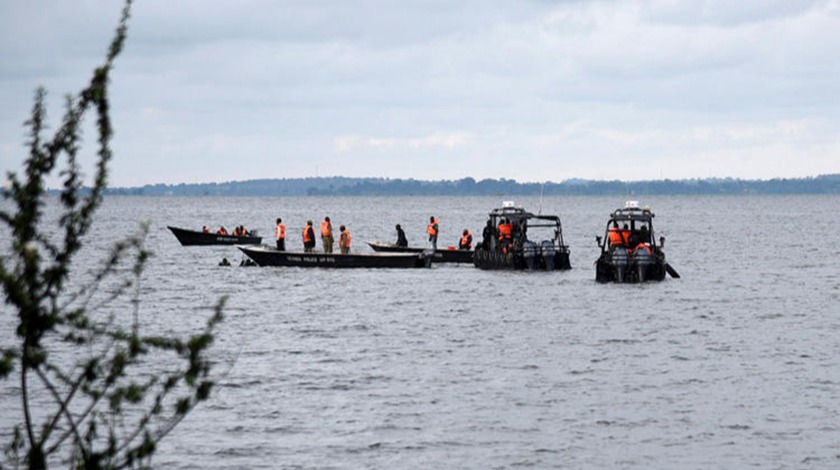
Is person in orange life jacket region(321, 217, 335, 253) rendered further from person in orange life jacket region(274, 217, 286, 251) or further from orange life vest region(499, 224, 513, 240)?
orange life vest region(499, 224, 513, 240)

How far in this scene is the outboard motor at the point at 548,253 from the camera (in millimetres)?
54109

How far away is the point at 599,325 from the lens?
36906 mm

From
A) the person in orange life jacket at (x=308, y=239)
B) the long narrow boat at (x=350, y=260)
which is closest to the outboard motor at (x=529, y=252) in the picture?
the long narrow boat at (x=350, y=260)

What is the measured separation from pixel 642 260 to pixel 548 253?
6.40 metres

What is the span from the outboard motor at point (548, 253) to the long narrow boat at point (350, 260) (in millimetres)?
4990

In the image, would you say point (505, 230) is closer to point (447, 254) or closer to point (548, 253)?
point (548, 253)

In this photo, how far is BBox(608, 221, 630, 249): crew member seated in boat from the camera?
4756cm

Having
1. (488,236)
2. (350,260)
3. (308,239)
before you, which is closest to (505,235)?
(488,236)

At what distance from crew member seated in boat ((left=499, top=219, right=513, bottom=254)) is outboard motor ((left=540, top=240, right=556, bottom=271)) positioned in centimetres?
140

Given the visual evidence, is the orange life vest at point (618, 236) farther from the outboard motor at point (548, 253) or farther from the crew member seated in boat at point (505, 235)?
the outboard motor at point (548, 253)

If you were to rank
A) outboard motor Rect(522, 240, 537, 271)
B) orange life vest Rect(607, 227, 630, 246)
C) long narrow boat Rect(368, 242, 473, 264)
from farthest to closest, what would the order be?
1. long narrow boat Rect(368, 242, 473, 264)
2. outboard motor Rect(522, 240, 537, 271)
3. orange life vest Rect(607, 227, 630, 246)

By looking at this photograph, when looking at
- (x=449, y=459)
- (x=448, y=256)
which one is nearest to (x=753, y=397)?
(x=449, y=459)

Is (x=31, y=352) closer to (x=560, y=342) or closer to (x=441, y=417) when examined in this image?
(x=441, y=417)

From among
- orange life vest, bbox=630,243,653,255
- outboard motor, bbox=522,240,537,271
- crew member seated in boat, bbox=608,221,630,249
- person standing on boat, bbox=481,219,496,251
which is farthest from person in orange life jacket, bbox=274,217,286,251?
orange life vest, bbox=630,243,653,255
